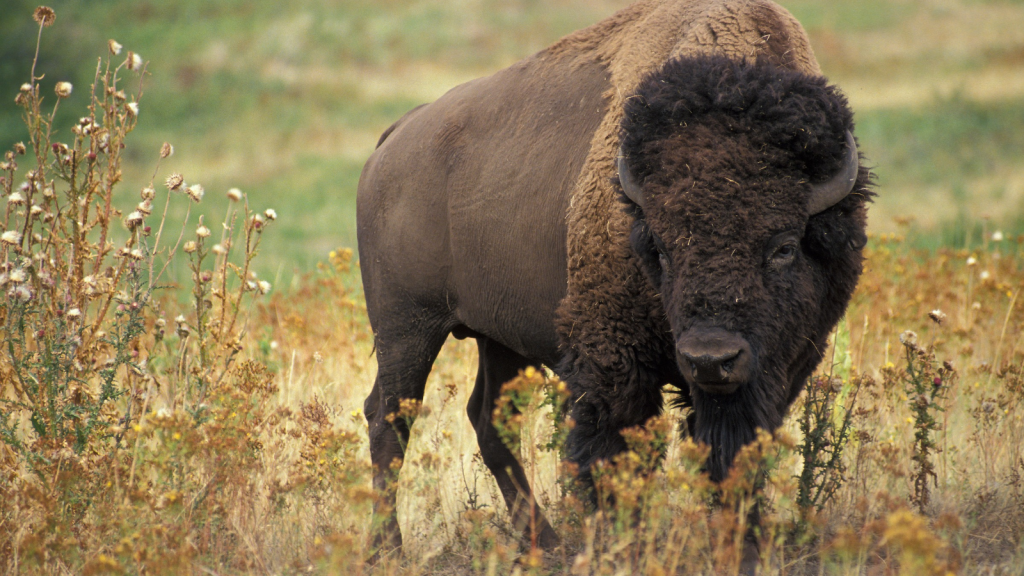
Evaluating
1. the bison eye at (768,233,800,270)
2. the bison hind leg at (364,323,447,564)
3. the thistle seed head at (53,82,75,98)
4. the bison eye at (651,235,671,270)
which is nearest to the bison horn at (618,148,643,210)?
Answer: the bison eye at (651,235,671,270)

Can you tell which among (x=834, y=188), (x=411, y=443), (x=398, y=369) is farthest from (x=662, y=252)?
(x=411, y=443)

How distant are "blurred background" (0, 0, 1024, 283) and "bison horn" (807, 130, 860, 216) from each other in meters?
15.9

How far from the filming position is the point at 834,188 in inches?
134

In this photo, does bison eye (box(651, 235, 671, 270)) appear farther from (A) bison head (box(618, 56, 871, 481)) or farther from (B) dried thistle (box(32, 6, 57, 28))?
(B) dried thistle (box(32, 6, 57, 28))

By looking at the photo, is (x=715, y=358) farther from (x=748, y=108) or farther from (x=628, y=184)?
(x=748, y=108)

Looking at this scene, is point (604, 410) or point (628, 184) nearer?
point (628, 184)

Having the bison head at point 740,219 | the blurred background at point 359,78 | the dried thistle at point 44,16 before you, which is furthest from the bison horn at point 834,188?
the blurred background at point 359,78

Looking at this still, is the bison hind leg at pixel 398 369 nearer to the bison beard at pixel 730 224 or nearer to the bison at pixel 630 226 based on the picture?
the bison at pixel 630 226

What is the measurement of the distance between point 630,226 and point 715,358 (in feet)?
2.76

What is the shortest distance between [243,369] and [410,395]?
105 centimetres

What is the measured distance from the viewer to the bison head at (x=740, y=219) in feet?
10.7

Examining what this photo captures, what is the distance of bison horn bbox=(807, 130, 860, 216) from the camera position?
3.38m

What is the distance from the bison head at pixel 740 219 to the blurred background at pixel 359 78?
51.6 feet

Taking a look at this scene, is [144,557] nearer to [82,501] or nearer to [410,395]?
[82,501]
